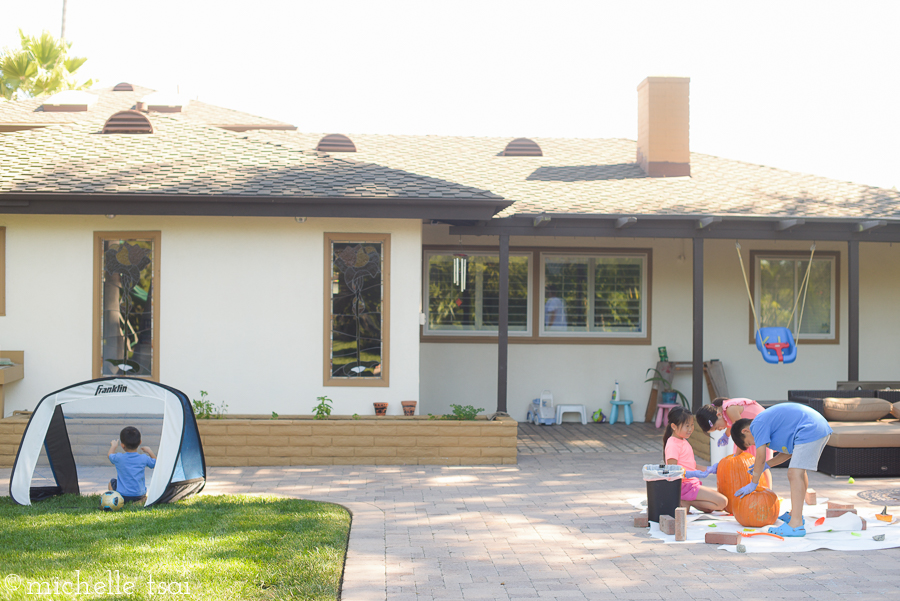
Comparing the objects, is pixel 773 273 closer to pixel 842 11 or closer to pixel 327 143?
pixel 327 143

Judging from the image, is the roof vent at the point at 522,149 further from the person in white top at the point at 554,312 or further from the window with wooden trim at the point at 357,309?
the window with wooden trim at the point at 357,309

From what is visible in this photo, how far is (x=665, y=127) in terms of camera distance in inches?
509

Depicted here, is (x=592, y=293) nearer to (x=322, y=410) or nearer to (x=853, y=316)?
(x=853, y=316)

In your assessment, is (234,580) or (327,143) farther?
(327,143)

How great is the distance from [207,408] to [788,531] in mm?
6404

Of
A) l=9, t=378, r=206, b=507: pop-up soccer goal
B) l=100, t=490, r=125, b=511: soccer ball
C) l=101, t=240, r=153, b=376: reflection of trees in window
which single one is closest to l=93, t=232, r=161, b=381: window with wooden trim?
l=101, t=240, r=153, b=376: reflection of trees in window

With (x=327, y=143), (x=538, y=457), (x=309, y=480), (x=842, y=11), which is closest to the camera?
(x=309, y=480)

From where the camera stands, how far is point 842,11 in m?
21.9

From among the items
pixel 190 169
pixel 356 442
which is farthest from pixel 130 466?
pixel 190 169

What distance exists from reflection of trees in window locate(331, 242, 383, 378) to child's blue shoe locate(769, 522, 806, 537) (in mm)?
5064

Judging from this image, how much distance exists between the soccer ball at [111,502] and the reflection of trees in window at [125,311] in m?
3.09

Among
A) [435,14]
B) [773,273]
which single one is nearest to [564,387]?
[773,273]

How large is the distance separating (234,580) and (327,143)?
369 inches

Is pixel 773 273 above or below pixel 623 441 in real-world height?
above
